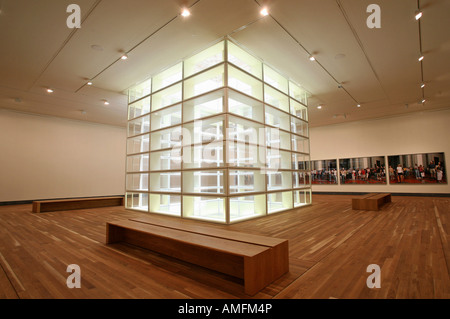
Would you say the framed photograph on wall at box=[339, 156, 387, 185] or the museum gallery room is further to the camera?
the framed photograph on wall at box=[339, 156, 387, 185]

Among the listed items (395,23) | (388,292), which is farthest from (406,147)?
(388,292)

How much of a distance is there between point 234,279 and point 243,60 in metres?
5.47

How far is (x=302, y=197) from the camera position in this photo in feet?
25.9

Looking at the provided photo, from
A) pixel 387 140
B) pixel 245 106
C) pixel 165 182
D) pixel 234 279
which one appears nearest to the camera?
pixel 234 279

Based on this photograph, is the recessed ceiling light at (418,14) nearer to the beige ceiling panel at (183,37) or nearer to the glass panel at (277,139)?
the beige ceiling panel at (183,37)

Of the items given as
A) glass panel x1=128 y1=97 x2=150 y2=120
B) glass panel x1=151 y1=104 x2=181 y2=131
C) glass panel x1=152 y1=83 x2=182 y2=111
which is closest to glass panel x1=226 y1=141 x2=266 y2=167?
glass panel x1=151 y1=104 x2=181 y2=131

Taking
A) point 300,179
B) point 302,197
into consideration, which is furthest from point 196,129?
point 302,197

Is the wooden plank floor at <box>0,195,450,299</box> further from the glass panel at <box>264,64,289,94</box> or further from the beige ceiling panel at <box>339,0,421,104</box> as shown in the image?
the glass panel at <box>264,64,289,94</box>

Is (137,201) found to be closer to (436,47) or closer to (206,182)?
(206,182)

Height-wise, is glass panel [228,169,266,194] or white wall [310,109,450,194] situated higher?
white wall [310,109,450,194]

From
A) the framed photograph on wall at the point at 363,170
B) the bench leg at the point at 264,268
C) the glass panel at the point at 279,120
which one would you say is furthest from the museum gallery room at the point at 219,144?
the framed photograph on wall at the point at 363,170

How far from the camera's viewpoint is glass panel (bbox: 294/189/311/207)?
7.55 metres

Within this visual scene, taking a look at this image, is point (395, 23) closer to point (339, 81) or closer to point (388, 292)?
point (339, 81)

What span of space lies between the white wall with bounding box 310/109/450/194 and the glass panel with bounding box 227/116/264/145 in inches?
346
